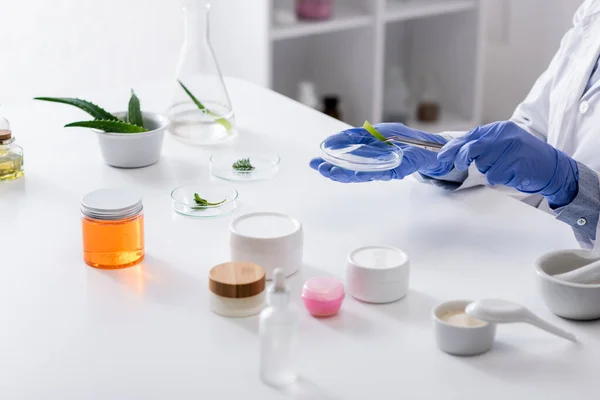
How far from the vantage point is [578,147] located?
1.61 m

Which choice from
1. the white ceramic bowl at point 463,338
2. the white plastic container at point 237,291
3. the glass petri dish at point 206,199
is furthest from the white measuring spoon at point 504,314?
the glass petri dish at point 206,199

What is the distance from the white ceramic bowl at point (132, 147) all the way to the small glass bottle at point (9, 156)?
138 mm

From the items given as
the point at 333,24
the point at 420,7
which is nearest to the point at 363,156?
the point at 333,24

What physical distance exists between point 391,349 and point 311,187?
1.68ft

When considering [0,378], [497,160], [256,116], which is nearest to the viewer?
[0,378]

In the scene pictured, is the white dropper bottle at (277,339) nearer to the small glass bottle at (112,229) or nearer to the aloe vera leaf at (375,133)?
the small glass bottle at (112,229)

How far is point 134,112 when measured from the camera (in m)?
1.57

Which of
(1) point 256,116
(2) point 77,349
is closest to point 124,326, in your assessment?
(2) point 77,349

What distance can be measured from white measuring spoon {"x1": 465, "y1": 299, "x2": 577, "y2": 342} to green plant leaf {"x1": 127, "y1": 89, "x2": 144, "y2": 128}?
30.8 inches

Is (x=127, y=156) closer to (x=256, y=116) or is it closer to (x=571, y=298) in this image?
(x=256, y=116)

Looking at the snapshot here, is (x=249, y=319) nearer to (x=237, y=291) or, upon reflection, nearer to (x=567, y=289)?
(x=237, y=291)

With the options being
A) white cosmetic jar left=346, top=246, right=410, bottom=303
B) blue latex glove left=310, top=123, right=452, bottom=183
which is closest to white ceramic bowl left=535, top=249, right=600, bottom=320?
white cosmetic jar left=346, top=246, right=410, bottom=303

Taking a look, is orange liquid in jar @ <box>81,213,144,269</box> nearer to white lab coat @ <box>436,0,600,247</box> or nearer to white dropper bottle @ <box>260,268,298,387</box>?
white dropper bottle @ <box>260,268,298,387</box>

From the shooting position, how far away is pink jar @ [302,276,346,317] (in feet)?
3.58
